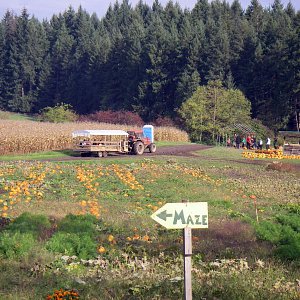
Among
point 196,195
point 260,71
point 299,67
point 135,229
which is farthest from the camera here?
point 260,71

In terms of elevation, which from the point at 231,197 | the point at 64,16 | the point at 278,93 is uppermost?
the point at 64,16

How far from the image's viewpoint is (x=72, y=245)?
1175cm

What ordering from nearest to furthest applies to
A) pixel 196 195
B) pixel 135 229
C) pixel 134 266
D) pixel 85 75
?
pixel 134 266 → pixel 135 229 → pixel 196 195 → pixel 85 75

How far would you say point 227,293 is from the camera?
324 inches

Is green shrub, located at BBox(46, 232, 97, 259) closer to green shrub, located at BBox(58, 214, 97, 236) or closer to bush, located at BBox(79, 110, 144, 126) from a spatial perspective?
green shrub, located at BBox(58, 214, 97, 236)

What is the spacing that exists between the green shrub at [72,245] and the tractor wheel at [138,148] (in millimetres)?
27707

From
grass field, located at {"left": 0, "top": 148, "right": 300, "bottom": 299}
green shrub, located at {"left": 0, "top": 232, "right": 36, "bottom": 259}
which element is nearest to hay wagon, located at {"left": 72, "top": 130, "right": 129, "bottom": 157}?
grass field, located at {"left": 0, "top": 148, "right": 300, "bottom": 299}

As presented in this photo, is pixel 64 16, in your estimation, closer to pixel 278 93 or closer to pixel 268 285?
pixel 278 93

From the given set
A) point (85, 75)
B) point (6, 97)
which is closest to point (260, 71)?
point (85, 75)

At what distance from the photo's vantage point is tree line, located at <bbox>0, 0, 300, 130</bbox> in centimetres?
8506

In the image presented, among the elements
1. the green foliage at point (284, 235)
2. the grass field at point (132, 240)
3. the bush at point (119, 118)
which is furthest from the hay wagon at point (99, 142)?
the bush at point (119, 118)

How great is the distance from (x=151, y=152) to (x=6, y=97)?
90.8 metres

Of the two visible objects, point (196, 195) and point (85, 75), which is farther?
point (85, 75)

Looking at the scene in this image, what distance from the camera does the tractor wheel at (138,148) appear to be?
131ft
